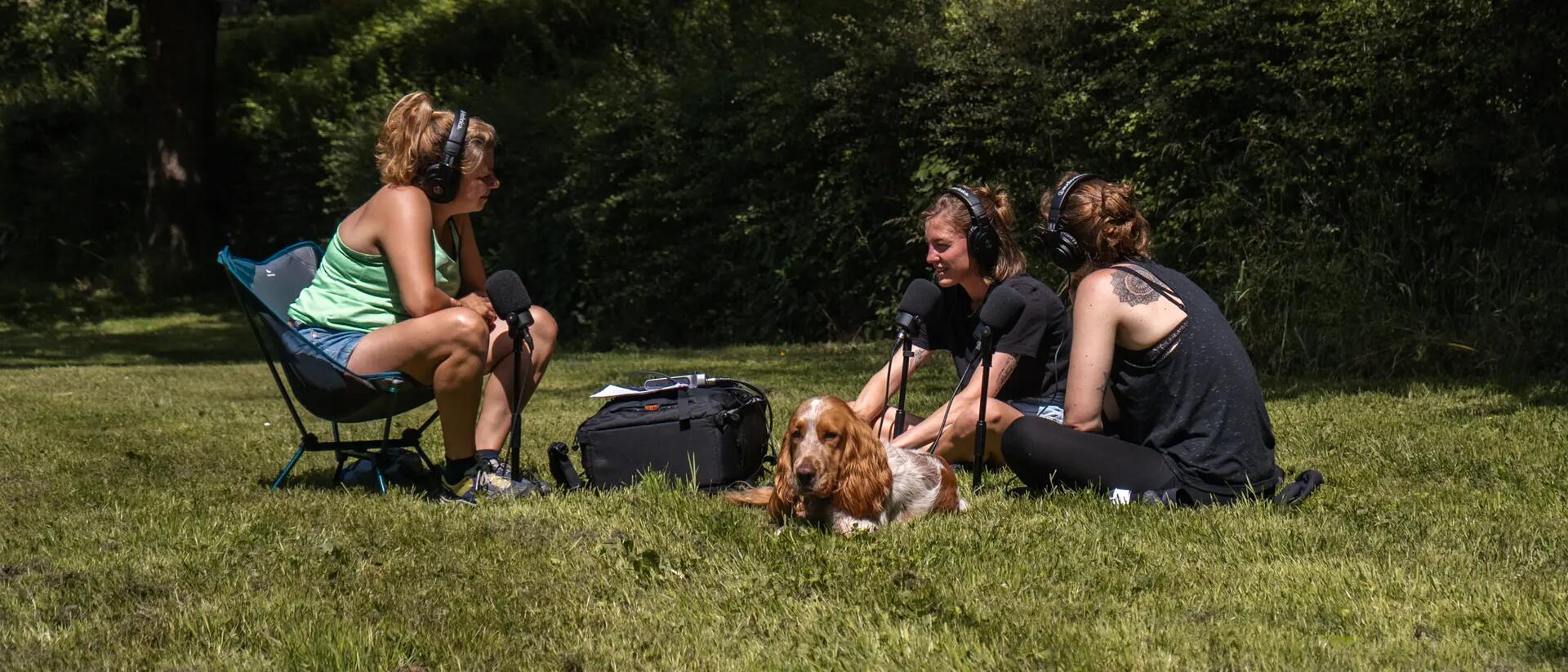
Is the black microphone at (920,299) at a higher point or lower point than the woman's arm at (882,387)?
higher

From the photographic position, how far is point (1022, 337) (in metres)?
5.73

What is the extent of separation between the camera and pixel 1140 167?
35.7ft

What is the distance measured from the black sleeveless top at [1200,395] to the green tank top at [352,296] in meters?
2.72

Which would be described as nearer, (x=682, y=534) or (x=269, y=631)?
(x=269, y=631)

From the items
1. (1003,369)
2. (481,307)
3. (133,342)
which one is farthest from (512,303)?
(133,342)

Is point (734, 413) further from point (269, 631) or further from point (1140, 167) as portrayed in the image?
point (1140, 167)

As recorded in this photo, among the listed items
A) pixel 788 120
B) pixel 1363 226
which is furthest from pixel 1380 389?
pixel 788 120

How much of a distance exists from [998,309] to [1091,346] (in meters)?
0.45

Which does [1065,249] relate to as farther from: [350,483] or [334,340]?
[350,483]

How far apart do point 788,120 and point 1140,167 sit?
3.91m

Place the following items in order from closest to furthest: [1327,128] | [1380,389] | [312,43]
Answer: [1380,389] → [1327,128] → [312,43]

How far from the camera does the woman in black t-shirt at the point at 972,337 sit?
18.9ft

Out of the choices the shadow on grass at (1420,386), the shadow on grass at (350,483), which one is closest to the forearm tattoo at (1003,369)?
the shadow on grass at (350,483)

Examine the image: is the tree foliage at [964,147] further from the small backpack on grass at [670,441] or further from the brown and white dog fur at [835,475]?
the brown and white dog fur at [835,475]
